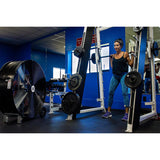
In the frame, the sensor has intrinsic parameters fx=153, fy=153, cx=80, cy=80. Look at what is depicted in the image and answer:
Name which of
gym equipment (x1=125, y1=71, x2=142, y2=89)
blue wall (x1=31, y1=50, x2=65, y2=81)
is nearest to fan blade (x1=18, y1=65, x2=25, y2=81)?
gym equipment (x1=125, y1=71, x2=142, y2=89)

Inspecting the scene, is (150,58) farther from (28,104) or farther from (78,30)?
(78,30)

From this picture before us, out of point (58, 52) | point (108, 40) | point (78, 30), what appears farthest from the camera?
point (58, 52)

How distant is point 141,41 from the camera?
2.28 meters

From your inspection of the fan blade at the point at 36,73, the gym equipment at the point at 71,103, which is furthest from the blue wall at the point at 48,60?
the gym equipment at the point at 71,103

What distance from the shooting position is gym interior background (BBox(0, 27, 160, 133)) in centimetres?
268

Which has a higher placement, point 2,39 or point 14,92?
point 2,39

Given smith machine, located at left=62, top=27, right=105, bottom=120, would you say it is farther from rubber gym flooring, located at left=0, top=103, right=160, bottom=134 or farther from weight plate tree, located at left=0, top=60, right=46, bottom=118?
weight plate tree, located at left=0, top=60, right=46, bottom=118

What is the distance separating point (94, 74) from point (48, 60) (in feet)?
15.8

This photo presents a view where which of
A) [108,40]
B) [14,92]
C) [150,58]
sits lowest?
[14,92]

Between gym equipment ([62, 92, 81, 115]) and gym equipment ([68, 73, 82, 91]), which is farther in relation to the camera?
gym equipment ([68, 73, 82, 91])

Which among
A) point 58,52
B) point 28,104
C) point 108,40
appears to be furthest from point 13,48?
point 28,104

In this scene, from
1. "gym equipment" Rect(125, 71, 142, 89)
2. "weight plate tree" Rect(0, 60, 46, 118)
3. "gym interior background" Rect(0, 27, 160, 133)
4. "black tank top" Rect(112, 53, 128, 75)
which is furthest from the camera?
"black tank top" Rect(112, 53, 128, 75)

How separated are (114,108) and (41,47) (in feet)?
17.8

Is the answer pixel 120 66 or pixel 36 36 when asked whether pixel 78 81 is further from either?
pixel 36 36
